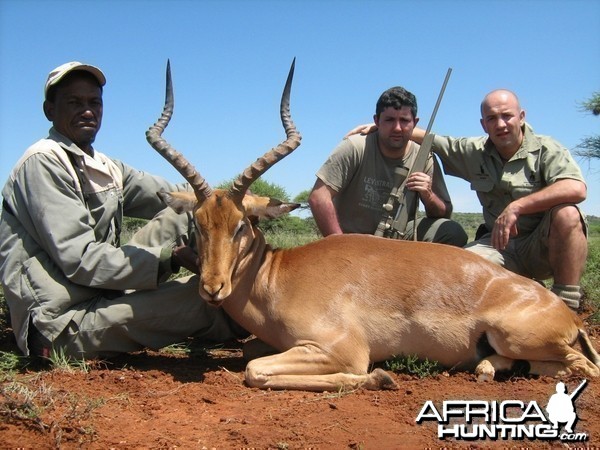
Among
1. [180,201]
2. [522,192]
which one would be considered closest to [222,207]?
[180,201]

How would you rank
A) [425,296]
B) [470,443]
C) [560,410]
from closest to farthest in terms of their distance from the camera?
[470,443] < [560,410] < [425,296]

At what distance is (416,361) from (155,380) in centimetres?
228

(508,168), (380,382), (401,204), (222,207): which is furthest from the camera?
(401,204)

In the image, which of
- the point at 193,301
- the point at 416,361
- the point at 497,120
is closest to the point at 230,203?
the point at 193,301

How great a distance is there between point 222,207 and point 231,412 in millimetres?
1863

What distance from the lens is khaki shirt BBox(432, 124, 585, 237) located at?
7312mm

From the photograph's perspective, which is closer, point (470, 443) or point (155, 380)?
point (470, 443)

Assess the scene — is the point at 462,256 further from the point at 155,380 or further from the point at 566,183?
the point at 155,380

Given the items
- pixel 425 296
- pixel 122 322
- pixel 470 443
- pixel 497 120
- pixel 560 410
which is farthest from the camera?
pixel 497 120

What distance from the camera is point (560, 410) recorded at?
14.7 ft

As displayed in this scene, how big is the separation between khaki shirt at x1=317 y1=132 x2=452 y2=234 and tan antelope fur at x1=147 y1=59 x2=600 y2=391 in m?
2.20

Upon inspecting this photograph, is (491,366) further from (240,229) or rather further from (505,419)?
(240,229)

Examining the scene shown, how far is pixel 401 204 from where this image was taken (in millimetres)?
7781

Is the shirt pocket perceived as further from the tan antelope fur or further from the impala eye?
the impala eye
